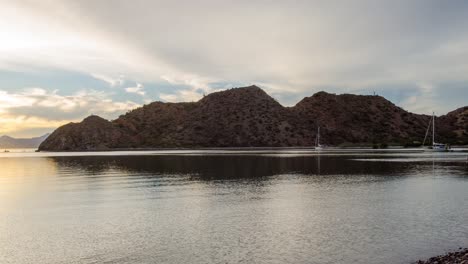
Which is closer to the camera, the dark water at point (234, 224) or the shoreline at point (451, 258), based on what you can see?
the shoreline at point (451, 258)

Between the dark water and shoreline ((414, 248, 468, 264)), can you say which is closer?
shoreline ((414, 248, 468, 264))

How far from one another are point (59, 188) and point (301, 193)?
2518 cm

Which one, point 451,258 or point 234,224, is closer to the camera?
point 451,258

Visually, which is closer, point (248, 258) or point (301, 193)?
point (248, 258)

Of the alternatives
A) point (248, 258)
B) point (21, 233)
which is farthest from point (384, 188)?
point (21, 233)

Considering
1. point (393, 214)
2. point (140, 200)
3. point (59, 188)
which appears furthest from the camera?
point (59, 188)

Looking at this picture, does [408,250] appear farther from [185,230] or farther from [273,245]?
[185,230]

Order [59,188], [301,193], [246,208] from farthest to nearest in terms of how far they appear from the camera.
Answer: [59,188], [301,193], [246,208]

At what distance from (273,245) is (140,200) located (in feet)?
56.5

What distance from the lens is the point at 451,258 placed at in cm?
1638

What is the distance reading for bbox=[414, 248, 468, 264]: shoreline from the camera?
15.6 meters

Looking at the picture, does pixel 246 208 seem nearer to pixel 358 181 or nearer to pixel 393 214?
pixel 393 214

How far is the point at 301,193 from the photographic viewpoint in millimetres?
37656

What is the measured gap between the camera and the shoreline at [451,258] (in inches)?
613
